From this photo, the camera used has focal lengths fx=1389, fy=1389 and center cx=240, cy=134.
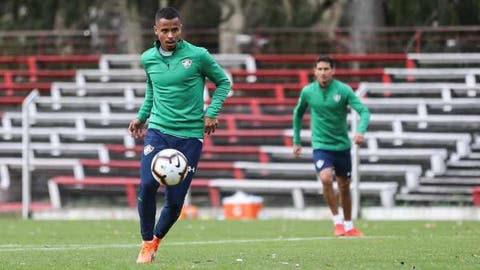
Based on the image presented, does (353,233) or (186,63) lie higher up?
(186,63)

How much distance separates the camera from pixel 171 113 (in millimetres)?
11656

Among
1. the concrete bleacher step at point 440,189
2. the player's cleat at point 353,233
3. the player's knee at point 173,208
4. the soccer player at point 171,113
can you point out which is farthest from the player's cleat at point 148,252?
the concrete bleacher step at point 440,189

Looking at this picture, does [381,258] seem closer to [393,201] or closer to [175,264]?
[175,264]

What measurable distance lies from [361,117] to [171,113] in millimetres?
5337

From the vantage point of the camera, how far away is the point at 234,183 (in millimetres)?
24844

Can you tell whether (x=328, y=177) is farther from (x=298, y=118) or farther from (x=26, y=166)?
(x=26, y=166)

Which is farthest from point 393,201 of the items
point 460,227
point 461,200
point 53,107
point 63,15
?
point 63,15

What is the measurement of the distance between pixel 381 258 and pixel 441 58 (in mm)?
15483

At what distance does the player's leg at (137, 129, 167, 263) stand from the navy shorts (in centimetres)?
548

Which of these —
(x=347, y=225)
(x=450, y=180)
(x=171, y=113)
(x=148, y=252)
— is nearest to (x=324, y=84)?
(x=347, y=225)

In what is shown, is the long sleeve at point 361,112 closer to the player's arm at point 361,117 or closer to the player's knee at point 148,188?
the player's arm at point 361,117

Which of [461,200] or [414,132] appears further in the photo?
[414,132]

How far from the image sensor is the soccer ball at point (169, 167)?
11.3 metres

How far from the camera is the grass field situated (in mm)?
11359
